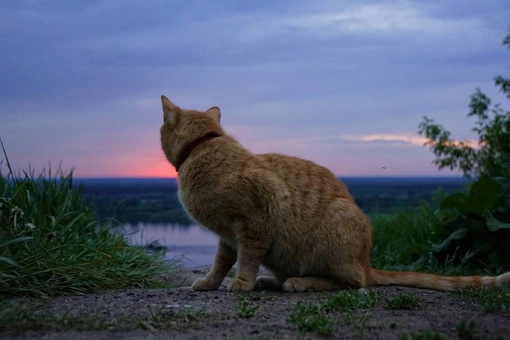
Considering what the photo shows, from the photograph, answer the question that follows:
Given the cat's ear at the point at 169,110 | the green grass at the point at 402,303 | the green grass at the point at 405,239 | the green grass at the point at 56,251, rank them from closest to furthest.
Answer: the green grass at the point at 402,303 → the green grass at the point at 56,251 → the cat's ear at the point at 169,110 → the green grass at the point at 405,239

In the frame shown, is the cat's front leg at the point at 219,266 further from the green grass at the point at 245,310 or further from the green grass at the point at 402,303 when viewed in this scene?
the green grass at the point at 402,303

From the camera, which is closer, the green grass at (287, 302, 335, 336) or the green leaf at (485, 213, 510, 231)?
the green grass at (287, 302, 335, 336)

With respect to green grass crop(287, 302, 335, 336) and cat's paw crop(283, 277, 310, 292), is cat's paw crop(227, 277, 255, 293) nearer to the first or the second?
cat's paw crop(283, 277, 310, 292)

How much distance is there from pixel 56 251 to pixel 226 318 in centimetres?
207

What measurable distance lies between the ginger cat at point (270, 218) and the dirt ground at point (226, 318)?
10.9 inches

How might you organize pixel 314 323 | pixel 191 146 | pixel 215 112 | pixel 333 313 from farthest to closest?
pixel 215 112
pixel 191 146
pixel 333 313
pixel 314 323

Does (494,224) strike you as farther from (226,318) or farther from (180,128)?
(226,318)

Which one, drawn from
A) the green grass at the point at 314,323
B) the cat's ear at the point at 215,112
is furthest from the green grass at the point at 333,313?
the cat's ear at the point at 215,112

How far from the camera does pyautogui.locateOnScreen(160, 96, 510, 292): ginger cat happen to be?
494 cm

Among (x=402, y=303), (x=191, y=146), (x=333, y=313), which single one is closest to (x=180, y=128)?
(x=191, y=146)

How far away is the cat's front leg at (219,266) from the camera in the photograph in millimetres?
5191

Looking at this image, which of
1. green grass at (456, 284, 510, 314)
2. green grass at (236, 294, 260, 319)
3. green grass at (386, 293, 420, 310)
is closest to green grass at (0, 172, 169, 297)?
green grass at (236, 294, 260, 319)

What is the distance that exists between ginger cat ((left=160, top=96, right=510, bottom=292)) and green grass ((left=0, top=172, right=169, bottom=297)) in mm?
972

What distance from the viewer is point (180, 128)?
533 cm
